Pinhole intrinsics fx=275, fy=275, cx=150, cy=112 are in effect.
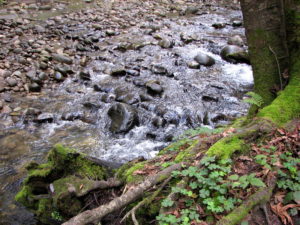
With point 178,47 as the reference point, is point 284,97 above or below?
above

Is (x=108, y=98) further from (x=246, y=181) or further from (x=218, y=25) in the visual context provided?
(x=218, y=25)

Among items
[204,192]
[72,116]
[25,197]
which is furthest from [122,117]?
[204,192]

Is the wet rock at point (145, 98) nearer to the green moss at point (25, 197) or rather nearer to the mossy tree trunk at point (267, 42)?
the mossy tree trunk at point (267, 42)

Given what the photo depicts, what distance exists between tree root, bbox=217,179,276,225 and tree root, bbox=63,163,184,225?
1.01 meters

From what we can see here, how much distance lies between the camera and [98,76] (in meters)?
10.0

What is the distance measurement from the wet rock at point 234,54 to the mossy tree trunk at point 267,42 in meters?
6.29

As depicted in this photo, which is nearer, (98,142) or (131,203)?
(131,203)

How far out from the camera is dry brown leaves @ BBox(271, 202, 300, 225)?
2.60 metres

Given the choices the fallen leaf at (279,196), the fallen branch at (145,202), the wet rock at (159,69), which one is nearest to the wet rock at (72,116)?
the wet rock at (159,69)

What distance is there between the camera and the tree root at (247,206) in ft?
8.59

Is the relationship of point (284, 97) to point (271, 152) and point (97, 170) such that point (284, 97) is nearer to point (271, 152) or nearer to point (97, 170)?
point (271, 152)

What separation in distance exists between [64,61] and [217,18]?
32.2 ft

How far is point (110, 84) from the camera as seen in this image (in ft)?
30.9

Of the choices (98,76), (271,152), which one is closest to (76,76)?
(98,76)
